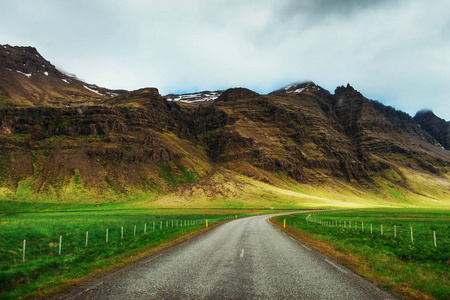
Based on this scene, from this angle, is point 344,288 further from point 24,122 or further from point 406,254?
point 24,122

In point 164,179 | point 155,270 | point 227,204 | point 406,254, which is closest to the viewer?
point 155,270

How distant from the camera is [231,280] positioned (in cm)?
934

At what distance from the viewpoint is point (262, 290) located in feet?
27.2

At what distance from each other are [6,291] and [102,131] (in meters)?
176

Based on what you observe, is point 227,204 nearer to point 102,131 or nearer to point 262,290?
point 102,131

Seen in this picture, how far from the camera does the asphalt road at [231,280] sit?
800 centimetres

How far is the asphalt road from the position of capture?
8.00 metres

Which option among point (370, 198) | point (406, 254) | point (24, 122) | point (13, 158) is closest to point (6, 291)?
point (406, 254)

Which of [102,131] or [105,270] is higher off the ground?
[102,131]

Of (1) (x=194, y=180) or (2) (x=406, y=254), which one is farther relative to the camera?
(1) (x=194, y=180)

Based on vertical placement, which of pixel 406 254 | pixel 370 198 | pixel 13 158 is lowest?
pixel 370 198

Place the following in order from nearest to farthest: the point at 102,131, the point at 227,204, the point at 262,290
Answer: the point at 262,290, the point at 227,204, the point at 102,131

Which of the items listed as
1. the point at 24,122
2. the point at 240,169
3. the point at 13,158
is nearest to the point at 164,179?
the point at 240,169

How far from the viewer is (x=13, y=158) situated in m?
132
